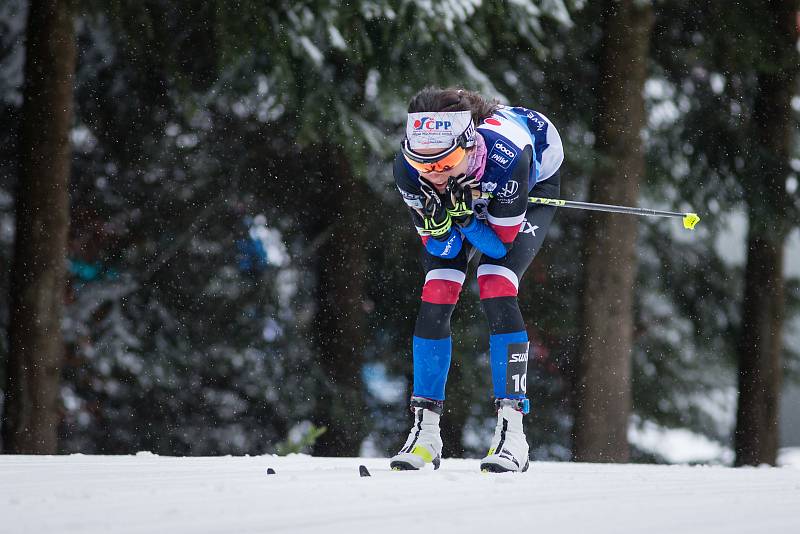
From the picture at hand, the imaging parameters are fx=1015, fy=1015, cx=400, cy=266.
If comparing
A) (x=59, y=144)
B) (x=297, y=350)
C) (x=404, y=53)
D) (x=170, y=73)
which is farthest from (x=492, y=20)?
(x=297, y=350)

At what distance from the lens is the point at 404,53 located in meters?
7.98

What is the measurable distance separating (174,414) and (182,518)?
8979 mm

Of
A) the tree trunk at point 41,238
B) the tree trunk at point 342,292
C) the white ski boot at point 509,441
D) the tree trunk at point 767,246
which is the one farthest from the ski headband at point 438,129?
the tree trunk at point 767,246

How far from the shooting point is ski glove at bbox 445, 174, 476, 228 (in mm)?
4504

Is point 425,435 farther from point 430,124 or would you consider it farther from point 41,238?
point 41,238

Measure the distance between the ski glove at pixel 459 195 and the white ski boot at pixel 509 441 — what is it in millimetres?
889

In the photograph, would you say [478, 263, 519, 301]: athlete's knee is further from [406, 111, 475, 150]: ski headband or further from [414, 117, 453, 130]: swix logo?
[414, 117, 453, 130]: swix logo

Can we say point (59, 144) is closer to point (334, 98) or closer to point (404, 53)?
point (334, 98)

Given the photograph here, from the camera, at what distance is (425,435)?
4738 mm

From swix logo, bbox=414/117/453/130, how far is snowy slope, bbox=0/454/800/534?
145cm

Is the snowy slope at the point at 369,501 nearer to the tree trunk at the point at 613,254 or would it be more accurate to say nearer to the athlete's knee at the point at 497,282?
the athlete's knee at the point at 497,282

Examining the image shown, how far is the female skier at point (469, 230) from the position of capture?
4.42m

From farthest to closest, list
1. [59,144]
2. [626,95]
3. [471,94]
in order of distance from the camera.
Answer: [626,95]
[59,144]
[471,94]

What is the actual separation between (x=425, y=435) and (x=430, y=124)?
145 cm
